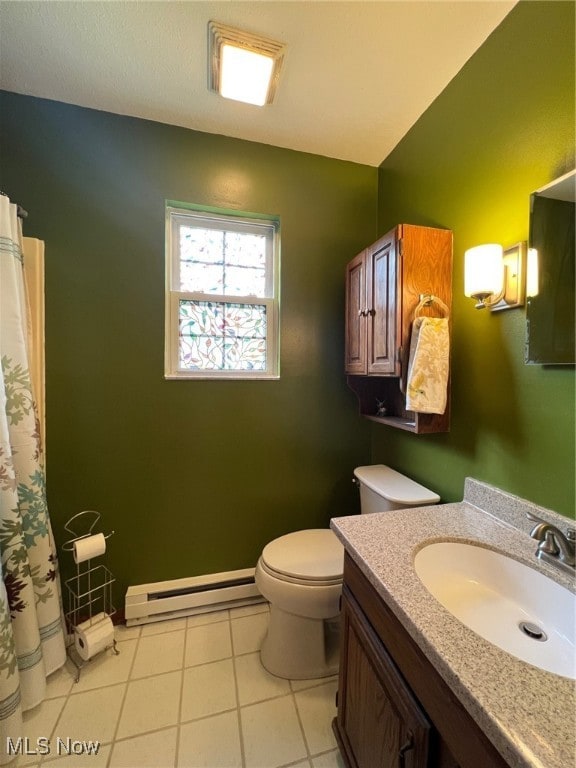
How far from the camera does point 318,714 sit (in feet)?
3.87

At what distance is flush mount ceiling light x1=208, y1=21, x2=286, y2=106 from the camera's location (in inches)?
44.7

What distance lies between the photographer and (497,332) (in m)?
1.10

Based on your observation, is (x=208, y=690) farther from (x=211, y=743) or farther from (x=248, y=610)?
(x=248, y=610)

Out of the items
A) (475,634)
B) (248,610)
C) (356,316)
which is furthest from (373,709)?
(356,316)

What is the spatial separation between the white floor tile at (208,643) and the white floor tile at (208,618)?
24 mm

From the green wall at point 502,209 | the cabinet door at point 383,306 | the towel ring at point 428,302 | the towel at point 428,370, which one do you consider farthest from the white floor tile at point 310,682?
the towel ring at point 428,302

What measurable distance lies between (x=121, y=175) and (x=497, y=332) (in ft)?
5.98

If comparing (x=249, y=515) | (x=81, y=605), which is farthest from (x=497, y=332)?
(x=81, y=605)

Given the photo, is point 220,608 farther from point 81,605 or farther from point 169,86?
point 169,86

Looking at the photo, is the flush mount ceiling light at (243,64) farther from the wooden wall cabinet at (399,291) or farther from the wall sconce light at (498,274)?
the wall sconce light at (498,274)

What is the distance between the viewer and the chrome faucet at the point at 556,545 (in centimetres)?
78

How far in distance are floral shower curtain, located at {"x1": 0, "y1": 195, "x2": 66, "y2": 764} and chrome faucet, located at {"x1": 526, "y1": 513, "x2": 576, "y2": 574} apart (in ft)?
5.52

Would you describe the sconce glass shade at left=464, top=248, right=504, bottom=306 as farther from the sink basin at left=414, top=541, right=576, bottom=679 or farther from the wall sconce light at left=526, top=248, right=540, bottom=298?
the sink basin at left=414, top=541, right=576, bottom=679

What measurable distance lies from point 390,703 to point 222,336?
1.57 metres
